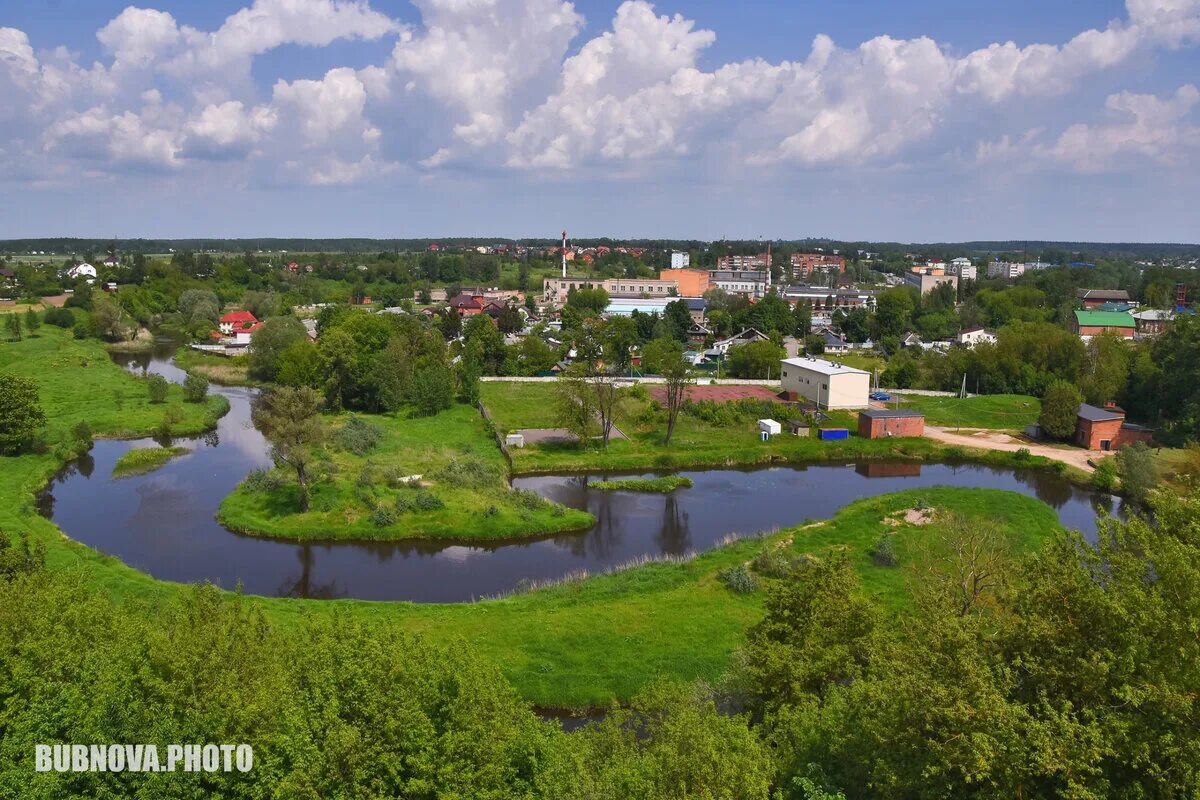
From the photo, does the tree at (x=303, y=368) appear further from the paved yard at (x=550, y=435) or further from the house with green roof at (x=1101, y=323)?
the house with green roof at (x=1101, y=323)

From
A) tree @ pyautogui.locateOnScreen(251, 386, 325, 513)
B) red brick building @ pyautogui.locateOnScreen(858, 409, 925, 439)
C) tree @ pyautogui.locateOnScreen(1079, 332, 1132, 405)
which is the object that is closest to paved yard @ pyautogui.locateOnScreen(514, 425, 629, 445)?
tree @ pyautogui.locateOnScreen(251, 386, 325, 513)

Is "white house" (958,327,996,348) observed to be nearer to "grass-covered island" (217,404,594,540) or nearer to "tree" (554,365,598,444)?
"tree" (554,365,598,444)

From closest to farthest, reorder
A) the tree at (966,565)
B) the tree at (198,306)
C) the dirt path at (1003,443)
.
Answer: the tree at (966,565) < the dirt path at (1003,443) < the tree at (198,306)

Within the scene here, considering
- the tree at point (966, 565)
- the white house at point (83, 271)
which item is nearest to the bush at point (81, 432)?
the tree at point (966, 565)

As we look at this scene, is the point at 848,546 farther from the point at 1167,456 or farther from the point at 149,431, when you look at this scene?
the point at 149,431

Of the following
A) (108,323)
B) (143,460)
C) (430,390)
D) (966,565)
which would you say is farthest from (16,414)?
(108,323)

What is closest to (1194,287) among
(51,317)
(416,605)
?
(416,605)

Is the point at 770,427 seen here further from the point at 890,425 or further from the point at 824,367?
the point at 824,367
